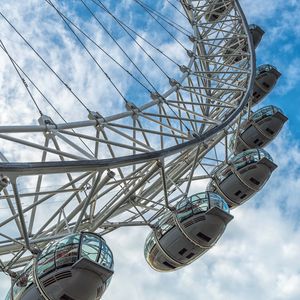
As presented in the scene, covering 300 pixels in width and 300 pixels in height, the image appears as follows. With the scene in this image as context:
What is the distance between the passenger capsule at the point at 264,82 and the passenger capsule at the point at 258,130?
4231 mm

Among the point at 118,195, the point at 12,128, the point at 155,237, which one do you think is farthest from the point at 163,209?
the point at 12,128

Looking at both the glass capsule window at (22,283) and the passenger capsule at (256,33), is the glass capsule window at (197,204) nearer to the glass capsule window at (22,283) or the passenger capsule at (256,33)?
the glass capsule window at (22,283)

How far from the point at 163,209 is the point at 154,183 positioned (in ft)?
5.67

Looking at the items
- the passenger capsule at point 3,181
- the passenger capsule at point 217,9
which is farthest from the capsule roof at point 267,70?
the passenger capsule at point 3,181

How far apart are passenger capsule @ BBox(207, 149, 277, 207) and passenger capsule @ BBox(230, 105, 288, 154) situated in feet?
15.5

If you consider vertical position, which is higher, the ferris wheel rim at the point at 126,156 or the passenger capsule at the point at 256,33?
the passenger capsule at the point at 256,33

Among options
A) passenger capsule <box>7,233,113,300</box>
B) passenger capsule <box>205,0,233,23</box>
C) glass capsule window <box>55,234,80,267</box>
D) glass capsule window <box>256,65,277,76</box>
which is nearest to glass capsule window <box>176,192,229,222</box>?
passenger capsule <box>7,233,113,300</box>

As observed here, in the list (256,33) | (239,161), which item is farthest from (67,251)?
(256,33)

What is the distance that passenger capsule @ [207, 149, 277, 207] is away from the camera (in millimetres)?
26344

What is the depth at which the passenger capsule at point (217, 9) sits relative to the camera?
37.8m

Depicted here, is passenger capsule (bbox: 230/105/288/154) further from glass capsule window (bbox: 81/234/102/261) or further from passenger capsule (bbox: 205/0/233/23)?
glass capsule window (bbox: 81/234/102/261)

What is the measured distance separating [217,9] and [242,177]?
52.9 ft

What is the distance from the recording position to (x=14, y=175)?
44.7ft

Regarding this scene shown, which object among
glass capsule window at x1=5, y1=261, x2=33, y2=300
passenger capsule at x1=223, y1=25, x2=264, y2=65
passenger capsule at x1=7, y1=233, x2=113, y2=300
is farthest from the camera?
passenger capsule at x1=223, y1=25, x2=264, y2=65
